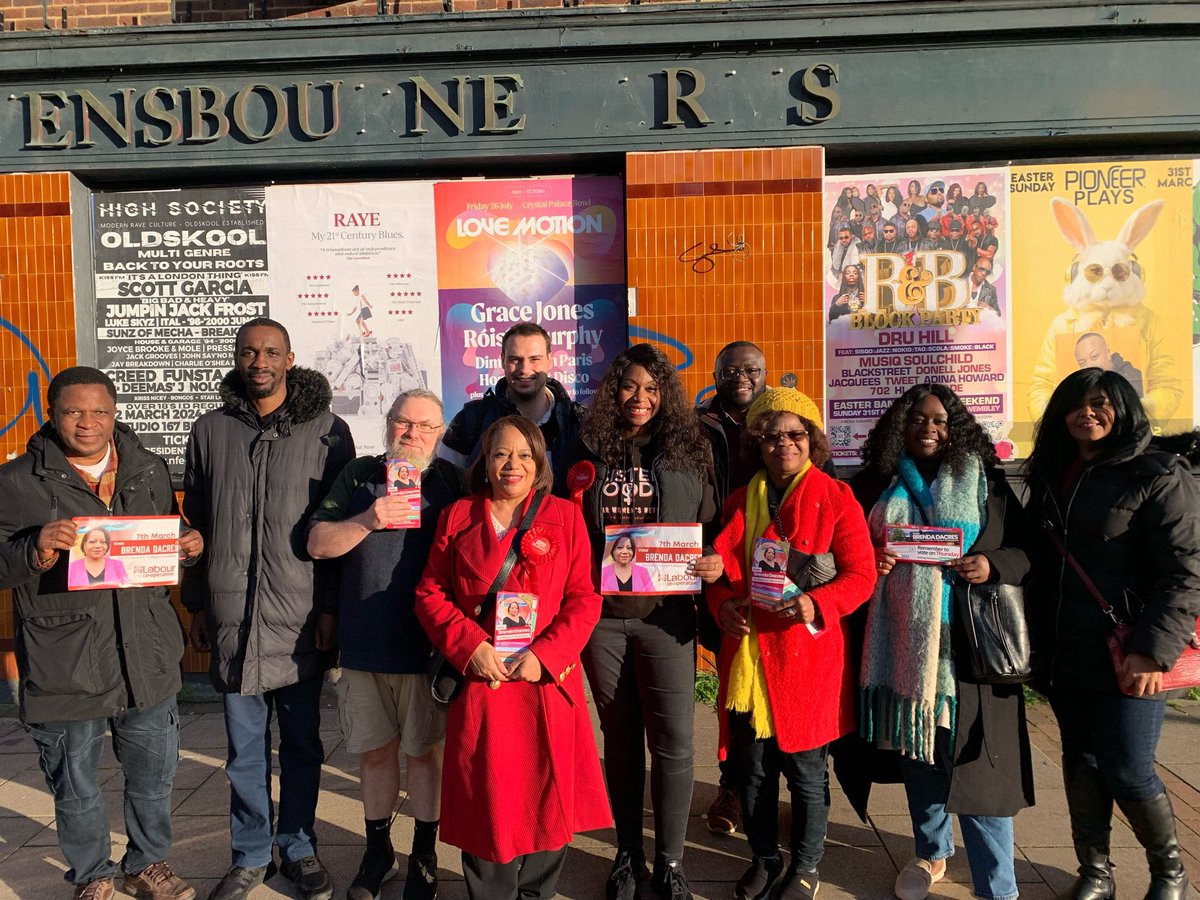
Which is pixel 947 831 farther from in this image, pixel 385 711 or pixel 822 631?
pixel 385 711

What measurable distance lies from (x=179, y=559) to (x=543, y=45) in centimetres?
402

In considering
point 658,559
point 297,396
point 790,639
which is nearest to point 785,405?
point 658,559

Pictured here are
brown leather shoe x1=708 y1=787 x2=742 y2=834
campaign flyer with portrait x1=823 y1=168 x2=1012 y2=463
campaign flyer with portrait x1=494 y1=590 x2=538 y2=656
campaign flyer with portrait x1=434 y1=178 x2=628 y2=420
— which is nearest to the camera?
campaign flyer with portrait x1=494 y1=590 x2=538 y2=656

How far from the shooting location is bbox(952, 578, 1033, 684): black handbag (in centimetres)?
321

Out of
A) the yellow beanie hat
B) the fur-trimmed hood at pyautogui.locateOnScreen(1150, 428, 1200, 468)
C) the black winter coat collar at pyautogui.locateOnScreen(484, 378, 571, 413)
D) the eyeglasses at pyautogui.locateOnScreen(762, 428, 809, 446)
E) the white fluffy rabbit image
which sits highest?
the white fluffy rabbit image

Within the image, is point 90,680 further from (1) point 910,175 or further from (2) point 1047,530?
(1) point 910,175

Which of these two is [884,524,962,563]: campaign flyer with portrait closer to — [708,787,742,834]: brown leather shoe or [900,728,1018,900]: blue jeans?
[900,728,1018,900]: blue jeans

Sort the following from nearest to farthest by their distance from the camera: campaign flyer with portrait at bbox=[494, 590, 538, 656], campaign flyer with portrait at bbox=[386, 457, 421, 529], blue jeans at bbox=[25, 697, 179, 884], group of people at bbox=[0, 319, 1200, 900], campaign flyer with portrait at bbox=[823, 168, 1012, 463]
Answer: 1. campaign flyer with portrait at bbox=[494, 590, 538, 656]
2. group of people at bbox=[0, 319, 1200, 900]
3. campaign flyer with portrait at bbox=[386, 457, 421, 529]
4. blue jeans at bbox=[25, 697, 179, 884]
5. campaign flyer with portrait at bbox=[823, 168, 1012, 463]

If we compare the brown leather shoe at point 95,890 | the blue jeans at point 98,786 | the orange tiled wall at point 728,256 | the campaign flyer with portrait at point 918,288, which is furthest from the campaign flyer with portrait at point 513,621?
the campaign flyer with portrait at point 918,288

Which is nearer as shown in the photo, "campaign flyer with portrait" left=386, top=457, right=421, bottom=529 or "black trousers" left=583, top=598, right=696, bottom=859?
"campaign flyer with portrait" left=386, top=457, right=421, bottom=529

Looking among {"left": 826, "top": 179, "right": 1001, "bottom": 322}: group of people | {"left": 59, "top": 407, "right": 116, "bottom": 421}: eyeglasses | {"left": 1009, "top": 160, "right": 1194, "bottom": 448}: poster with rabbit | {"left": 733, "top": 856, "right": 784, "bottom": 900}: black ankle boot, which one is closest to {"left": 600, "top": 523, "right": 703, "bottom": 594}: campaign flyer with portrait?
{"left": 733, "top": 856, "right": 784, "bottom": 900}: black ankle boot

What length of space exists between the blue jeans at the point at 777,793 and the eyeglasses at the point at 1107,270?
13.4 feet

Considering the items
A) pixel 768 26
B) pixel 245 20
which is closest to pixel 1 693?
pixel 245 20

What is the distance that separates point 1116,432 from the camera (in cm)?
325
